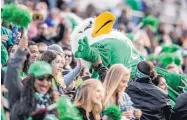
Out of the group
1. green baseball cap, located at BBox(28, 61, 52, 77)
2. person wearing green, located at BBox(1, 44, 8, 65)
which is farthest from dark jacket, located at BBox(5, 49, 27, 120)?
person wearing green, located at BBox(1, 44, 8, 65)

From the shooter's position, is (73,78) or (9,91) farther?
(73,78)

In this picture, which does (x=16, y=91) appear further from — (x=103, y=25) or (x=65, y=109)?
(x=103, y=25)

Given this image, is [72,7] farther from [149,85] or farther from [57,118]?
[57,118]

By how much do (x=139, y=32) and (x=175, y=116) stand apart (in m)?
7.46

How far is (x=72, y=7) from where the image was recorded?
20.6 m

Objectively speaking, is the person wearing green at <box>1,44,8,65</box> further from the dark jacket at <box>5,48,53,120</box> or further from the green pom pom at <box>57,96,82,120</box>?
the green pom pom at <box>57,96,82,120</box>

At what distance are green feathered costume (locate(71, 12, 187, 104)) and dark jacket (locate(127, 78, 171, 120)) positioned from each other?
25.6 inches

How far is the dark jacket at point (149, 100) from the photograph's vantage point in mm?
12055

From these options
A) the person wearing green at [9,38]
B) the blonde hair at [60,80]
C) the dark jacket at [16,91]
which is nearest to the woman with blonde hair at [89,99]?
the dark jacket at [16,91]

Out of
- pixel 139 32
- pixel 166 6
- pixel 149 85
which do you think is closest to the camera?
pixel 149 85

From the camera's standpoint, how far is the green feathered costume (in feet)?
41.5

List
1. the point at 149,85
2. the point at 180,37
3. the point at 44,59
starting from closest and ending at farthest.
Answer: the point at 44,59, the point at 149,85, the point at 180,37

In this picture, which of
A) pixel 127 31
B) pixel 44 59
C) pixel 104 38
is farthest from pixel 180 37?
pixel 44 59

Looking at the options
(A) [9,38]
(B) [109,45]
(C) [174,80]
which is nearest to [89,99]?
(A) [9,38]
